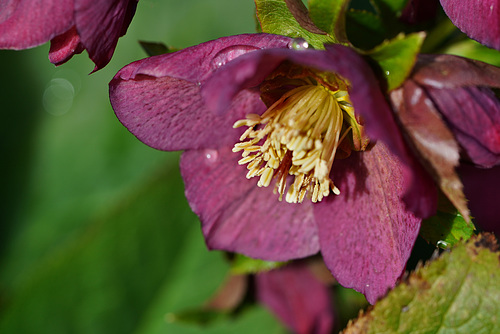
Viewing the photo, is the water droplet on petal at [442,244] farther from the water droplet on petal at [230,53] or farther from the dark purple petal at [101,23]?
the dark purple petal at [101,23]

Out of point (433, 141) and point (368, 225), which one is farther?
point (368, 225)

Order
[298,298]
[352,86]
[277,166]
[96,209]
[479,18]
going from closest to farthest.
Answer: [352,86] < [479,18] < [277,166] < [298,298] < [96,209]

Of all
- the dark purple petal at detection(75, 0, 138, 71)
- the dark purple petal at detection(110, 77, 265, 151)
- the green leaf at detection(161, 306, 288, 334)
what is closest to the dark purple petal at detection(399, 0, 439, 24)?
the dark purple petal at detection(110, 77, 265, 151)

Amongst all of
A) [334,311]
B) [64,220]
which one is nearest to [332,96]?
[334,311]

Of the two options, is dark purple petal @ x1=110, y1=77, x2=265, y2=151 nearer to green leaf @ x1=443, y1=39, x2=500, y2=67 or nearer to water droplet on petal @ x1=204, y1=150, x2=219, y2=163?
water droplet on petal @ x1=204, y1=150, x2=219, y2=163

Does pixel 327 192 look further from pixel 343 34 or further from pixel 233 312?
pixel 233 312

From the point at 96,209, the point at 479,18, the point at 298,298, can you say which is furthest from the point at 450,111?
the point at 96,209

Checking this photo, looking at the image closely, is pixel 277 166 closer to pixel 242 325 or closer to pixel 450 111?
pixel 450 111
